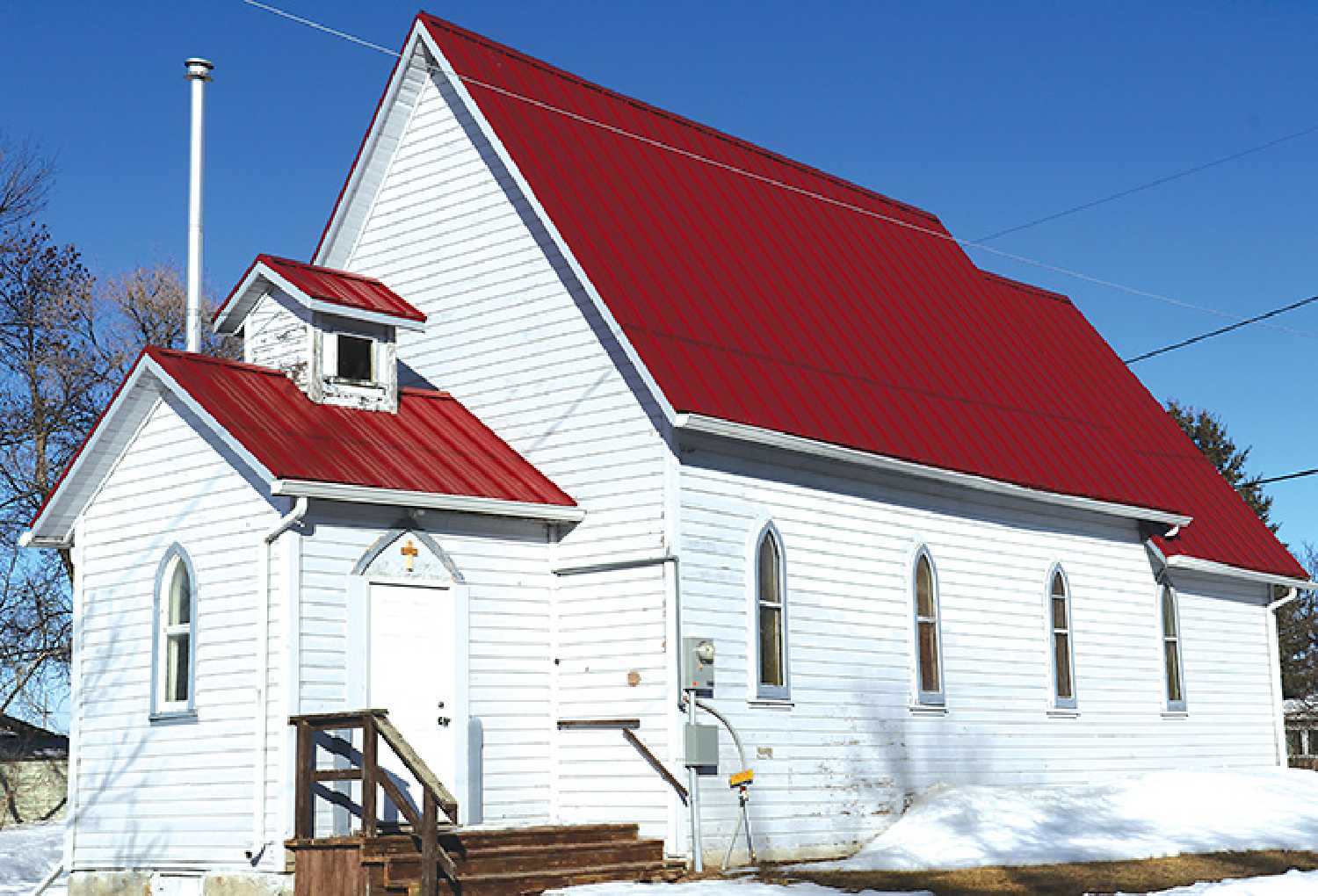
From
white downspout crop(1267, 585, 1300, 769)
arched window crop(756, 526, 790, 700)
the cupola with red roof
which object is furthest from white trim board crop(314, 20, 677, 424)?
white downspout crop(1267, 585, 1300, 769)

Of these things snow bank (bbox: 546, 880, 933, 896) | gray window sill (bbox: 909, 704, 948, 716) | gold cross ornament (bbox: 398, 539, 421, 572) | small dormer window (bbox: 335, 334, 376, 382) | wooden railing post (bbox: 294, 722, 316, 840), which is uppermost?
small dormer window (bbox: 335, 334, 376, 382)

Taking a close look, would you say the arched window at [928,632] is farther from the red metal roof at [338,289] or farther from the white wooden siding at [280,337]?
the white wooden siding at [280,337]

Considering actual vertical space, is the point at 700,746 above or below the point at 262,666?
below

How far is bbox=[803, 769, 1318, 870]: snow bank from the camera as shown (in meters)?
18.8

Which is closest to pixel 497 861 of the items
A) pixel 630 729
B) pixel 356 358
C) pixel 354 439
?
pixel 630 729

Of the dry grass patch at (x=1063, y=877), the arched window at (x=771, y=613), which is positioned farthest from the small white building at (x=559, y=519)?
the dry grass patch at (x=1063, y=877)

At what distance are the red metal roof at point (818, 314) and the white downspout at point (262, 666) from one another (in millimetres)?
4309

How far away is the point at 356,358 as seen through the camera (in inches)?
768

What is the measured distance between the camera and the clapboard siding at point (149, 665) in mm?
16734

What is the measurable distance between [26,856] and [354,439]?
43.2 ft

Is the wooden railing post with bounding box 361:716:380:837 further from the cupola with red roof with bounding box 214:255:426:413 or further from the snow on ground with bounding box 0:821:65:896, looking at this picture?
the snow on ground with bounding box 0:821:65:896

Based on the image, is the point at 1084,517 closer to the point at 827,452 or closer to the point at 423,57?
the point at 827,452

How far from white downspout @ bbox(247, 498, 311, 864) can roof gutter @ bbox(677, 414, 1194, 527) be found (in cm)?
422

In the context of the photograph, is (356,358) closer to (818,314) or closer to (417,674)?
(417,674)
